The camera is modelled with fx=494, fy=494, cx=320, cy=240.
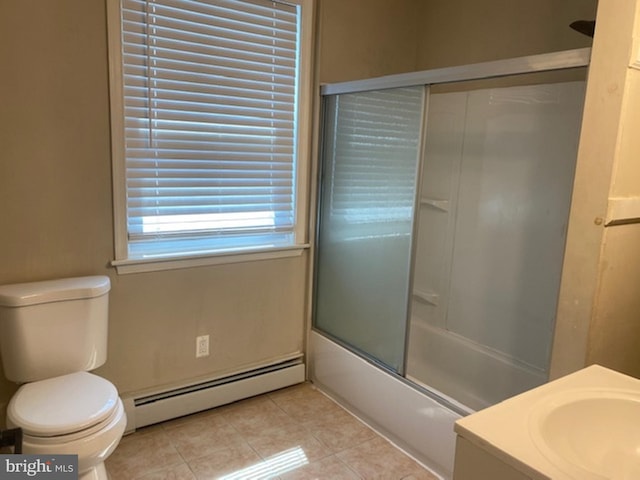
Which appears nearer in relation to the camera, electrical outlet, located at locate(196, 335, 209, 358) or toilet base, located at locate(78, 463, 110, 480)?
Result: toilet base, located at locate(78, 463, 110, 480)

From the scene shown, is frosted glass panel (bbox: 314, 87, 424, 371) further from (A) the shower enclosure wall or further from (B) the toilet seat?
(B) the toilet seat

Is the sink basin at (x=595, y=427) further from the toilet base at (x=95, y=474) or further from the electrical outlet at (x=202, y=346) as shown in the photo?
the electrical outlet at (x=202, y=346)

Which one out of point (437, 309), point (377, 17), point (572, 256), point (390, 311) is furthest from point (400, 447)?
point (377, 17)

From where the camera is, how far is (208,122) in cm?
239

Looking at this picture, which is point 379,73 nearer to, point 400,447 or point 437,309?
point 437,309

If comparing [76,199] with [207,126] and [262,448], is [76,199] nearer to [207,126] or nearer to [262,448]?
[207,126]

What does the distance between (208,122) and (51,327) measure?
1141mm

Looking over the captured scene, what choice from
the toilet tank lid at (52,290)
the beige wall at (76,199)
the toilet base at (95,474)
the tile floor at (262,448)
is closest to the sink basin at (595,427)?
the tile floor at (262,448)

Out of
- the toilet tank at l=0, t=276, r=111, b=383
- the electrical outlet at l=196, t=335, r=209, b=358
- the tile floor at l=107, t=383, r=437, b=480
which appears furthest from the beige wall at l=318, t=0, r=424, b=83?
the tile floor at l=107, t=383, r=437, b=480

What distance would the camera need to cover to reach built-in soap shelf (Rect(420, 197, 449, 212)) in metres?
2.94

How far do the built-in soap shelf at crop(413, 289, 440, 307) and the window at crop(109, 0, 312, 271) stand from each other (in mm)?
861

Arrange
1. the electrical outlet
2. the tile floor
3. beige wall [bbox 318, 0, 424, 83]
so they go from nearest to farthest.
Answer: the tile floor < the electrical outlet < beige wall [bbox 318, 0, 424, 83]

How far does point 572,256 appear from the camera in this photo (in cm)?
165

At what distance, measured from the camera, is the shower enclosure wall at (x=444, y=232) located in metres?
2.35
